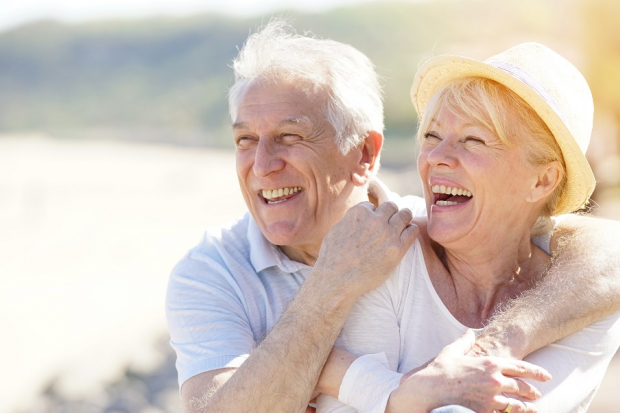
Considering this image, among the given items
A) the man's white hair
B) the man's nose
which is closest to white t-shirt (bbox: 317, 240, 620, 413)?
the man's nose

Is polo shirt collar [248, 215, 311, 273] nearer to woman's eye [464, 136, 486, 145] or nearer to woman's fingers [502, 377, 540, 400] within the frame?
woman's eye [464, 136, 486, 145]

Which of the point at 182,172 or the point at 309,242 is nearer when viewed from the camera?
the point at 309,242

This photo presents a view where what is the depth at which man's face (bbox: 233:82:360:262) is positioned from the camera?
3213mm

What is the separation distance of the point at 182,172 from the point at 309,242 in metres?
20.3

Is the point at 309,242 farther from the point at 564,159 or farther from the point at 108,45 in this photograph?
the point at 108,45

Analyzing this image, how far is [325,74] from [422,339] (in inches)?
53.3

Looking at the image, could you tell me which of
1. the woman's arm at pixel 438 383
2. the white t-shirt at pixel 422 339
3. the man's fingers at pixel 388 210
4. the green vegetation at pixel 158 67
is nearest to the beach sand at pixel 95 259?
the white t-shirt at pixel 422 339

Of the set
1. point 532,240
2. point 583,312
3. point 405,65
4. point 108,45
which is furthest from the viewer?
point 108,45

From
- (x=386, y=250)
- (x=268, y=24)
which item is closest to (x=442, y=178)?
(x=386, y=250)

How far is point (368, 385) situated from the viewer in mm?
2389

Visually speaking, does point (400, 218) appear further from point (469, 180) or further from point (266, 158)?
point (266, 158)

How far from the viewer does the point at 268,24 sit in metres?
3.65

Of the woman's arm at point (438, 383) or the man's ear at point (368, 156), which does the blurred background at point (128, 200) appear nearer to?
the man's ear at point (368, 156)

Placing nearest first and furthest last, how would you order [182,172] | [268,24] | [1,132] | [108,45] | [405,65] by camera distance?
[268,24], [182,172], [1,132], [405,65], [108,45]
